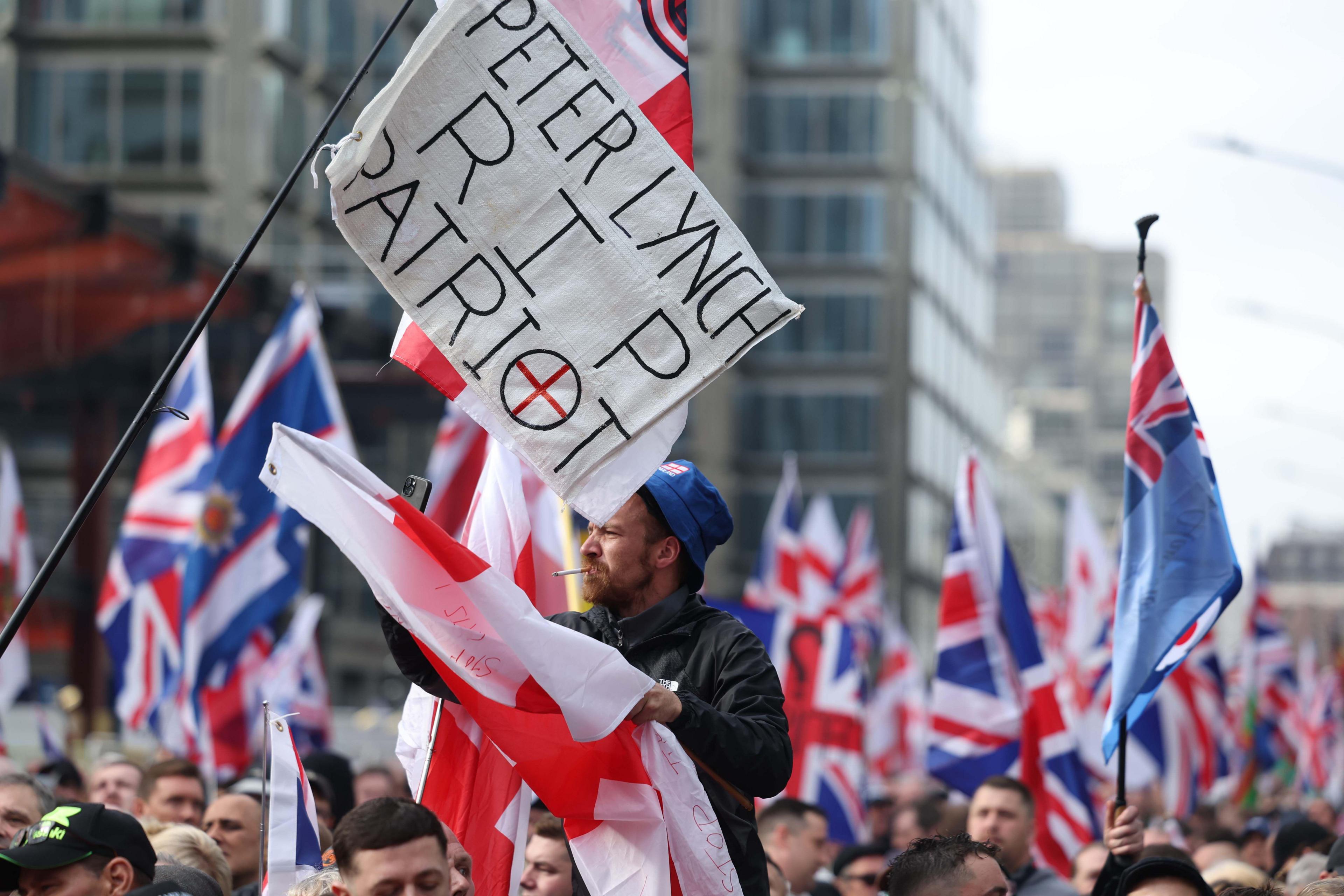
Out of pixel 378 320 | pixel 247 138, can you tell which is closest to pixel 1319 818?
pixel 378 320

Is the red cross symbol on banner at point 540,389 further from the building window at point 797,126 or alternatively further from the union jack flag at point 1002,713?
the building window at point 797,126

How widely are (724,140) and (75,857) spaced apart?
5696 cm

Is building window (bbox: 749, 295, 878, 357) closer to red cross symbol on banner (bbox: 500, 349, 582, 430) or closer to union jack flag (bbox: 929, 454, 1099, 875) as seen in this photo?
union jack flag (bbox: 929, 454, 1099, 875)

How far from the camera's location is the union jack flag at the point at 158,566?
12516mm

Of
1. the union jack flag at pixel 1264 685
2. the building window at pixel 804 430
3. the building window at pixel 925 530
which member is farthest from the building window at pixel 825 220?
the union jack flag at pixel 1264 685

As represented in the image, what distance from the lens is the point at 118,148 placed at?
39.5m

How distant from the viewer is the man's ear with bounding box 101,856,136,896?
4617mm

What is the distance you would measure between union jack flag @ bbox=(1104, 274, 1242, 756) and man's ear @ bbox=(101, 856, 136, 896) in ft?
9.57

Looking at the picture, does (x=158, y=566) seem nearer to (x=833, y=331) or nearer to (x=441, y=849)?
(x=441, y=849)

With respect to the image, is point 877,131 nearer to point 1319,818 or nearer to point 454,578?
point 1319,818

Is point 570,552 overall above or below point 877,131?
below

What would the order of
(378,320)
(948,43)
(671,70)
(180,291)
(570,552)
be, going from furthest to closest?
(948,43), (378,320), (180,291), (570,552), (671,70)

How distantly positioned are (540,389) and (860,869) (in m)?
4.81

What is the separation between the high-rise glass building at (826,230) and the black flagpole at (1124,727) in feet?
179
